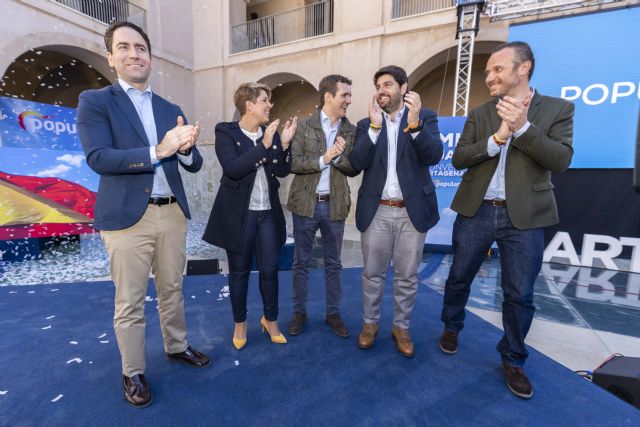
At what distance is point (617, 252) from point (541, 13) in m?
4.81

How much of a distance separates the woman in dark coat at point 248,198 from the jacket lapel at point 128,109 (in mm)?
521

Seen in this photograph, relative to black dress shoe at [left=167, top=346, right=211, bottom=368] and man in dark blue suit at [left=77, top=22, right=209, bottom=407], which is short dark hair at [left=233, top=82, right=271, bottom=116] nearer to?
man in dark blue suit at [left=77, top=22, right=209, bottom=407]

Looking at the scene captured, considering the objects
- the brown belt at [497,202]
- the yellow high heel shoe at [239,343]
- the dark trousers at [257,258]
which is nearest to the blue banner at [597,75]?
the brown belt at [497,202]

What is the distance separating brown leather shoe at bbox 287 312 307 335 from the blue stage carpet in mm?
65

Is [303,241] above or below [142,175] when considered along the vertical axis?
below

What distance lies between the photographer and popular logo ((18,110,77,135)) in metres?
5.03

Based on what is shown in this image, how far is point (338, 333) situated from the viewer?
2580mm

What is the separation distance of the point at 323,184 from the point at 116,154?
141 centimetres

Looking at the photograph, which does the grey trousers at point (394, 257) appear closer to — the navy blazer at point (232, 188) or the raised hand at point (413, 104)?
the raised hand at point (413, 104)

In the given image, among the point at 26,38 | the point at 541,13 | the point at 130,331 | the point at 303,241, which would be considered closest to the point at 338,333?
the point at 303,241

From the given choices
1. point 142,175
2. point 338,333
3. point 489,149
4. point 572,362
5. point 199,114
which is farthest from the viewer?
point 199,114

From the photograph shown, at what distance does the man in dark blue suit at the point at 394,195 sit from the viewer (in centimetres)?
215

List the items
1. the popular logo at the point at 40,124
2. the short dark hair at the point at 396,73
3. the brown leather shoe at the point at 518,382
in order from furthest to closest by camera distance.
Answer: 1. the popular logo at the point at 40,124
2. the short dark hair at the point at 396,73
3. the brown leather shoe at the point at 518,382

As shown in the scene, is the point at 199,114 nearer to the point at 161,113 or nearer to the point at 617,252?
the point at 161,113
